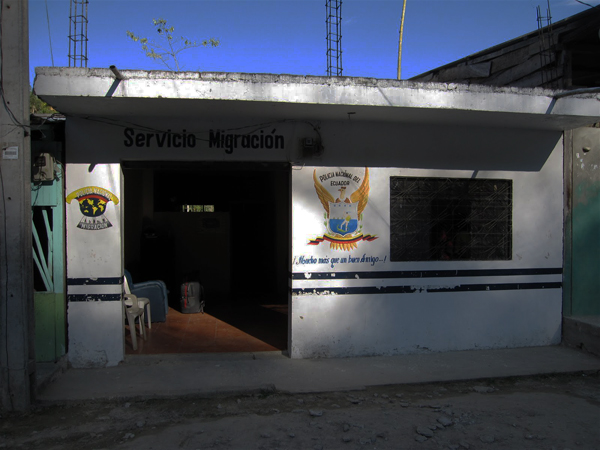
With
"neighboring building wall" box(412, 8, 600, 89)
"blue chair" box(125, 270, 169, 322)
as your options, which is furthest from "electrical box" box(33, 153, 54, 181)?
"neighboring building wall" box(412, 8, 600, 89)

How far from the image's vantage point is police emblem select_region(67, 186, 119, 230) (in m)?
5.60

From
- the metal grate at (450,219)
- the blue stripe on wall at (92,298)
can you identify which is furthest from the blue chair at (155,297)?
the metal grate at (450,219)

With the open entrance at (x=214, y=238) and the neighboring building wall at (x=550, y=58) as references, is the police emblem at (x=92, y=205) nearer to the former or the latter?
the open entrance at (x=214, y=238)

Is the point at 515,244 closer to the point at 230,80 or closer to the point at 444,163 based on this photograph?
the point at 444,163

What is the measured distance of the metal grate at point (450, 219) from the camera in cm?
623

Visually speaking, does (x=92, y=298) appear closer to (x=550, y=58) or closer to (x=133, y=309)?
(x=133, y=309)

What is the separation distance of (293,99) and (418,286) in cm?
295

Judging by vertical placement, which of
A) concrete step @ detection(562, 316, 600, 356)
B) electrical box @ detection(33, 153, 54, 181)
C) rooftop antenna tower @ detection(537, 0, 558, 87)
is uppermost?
rooftop antenna tower @ detection(537, 0, 558, 87)

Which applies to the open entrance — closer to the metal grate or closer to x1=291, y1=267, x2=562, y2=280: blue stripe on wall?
x1=291, y1=267, x2=562, y2=280: blue stripe on wall

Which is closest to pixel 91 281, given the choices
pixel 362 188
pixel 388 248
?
pixel 362 188

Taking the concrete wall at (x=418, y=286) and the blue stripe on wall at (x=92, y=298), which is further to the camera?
the concrete wall at (x=418, y=286)

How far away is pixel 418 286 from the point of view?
6191mm

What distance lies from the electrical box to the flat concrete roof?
0.59 meters

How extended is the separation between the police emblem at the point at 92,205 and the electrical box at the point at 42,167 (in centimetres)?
36
